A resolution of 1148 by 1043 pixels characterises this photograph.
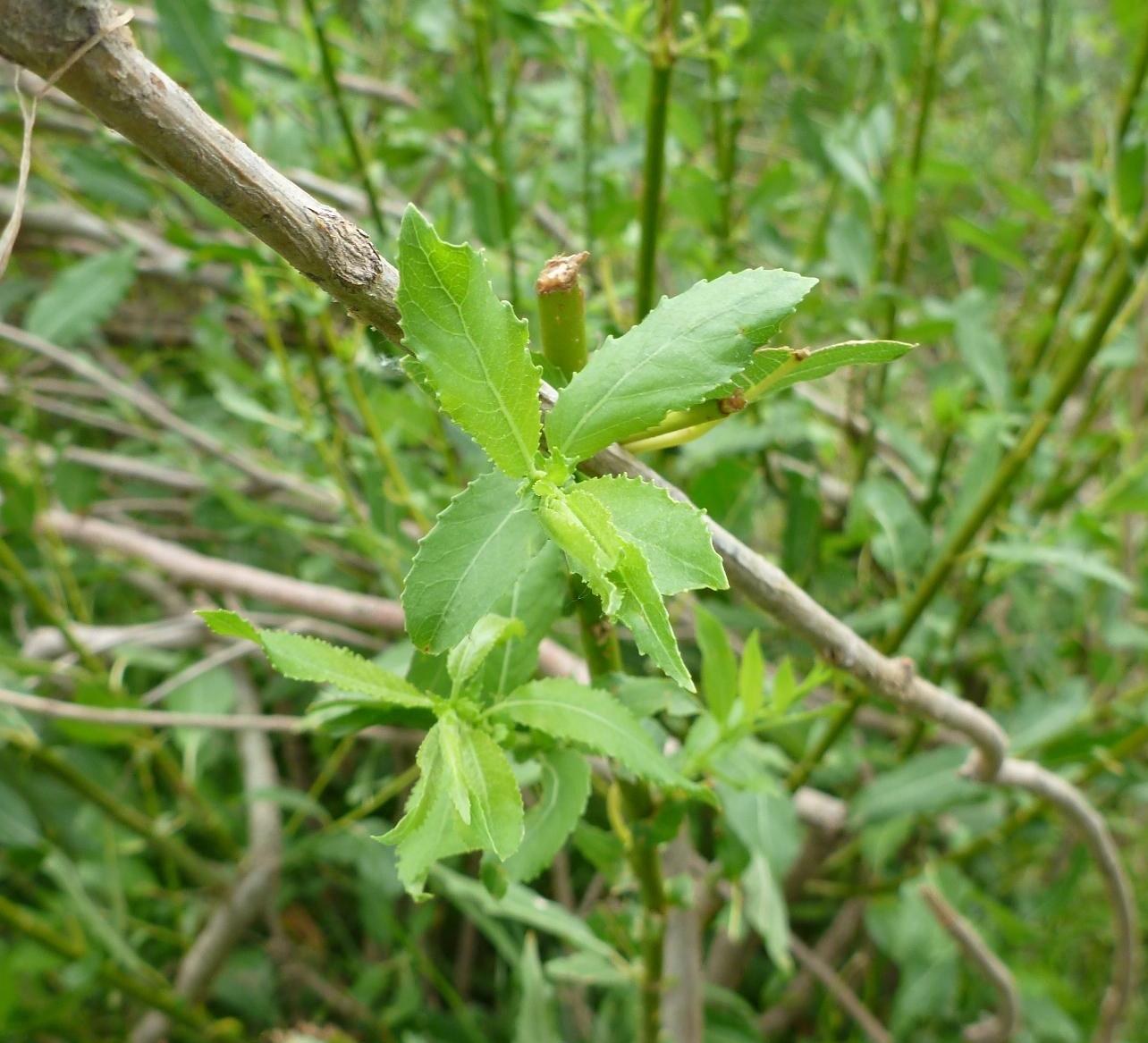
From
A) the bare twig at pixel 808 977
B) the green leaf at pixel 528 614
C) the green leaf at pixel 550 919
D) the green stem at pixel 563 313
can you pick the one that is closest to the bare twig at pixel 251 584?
the green leaf at pixel 550 919

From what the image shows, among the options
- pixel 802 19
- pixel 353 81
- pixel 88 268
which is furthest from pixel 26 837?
pixel 802 19

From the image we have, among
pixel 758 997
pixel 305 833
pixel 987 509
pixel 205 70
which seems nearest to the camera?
pixel 987 509

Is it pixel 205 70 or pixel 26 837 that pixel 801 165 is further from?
pixel 26 837

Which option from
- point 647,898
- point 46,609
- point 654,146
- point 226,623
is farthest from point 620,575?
point 46,609

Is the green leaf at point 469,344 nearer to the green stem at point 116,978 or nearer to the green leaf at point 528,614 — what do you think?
the green leaf at point 528,614

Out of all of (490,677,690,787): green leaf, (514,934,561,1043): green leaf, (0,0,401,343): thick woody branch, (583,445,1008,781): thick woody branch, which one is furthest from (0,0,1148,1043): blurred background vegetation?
(0,0,401,343): thick woody branch

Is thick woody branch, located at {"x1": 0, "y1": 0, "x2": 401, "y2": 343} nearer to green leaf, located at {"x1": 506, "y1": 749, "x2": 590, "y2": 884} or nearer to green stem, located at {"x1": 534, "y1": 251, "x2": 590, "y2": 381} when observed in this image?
green stem, located at {"x1": 534, "y1": 251, "x2": 590, "y2": 381}

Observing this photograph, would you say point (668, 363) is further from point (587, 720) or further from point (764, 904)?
point (764, 904)
